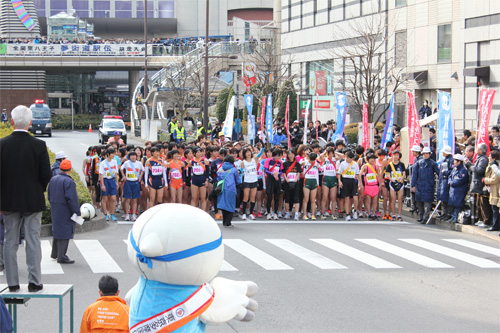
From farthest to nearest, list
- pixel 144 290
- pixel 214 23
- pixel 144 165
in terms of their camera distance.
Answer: pixel 214 23 < pixel 144 165 < pixel 144 290

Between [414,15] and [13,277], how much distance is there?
28.7 m

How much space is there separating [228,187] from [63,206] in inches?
199

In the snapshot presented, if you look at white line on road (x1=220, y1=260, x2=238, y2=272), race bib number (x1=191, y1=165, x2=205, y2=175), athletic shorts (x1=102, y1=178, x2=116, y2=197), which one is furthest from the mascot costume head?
race bib number (x1=191, y1=165, x2=205, y2=175)

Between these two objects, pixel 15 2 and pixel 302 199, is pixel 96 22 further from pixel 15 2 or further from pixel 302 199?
pixel 302 199

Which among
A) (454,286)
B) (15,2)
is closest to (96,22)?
(15,2)

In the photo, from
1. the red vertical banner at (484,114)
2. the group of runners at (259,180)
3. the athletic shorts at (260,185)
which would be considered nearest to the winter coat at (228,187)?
the group of runners at (259,180)

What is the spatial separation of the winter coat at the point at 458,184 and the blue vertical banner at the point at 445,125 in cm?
133

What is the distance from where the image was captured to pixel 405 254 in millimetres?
13016

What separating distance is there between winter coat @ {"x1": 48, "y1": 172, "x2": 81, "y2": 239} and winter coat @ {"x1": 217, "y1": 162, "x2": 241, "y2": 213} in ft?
15.3

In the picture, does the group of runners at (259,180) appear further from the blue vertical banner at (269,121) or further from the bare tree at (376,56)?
the bare tree at (376,56)

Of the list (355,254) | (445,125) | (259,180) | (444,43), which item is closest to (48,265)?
(355,254)

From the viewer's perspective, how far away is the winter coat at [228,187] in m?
15.6

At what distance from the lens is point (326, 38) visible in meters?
42.0

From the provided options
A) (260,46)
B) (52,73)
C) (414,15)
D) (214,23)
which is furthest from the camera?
(214,23)
